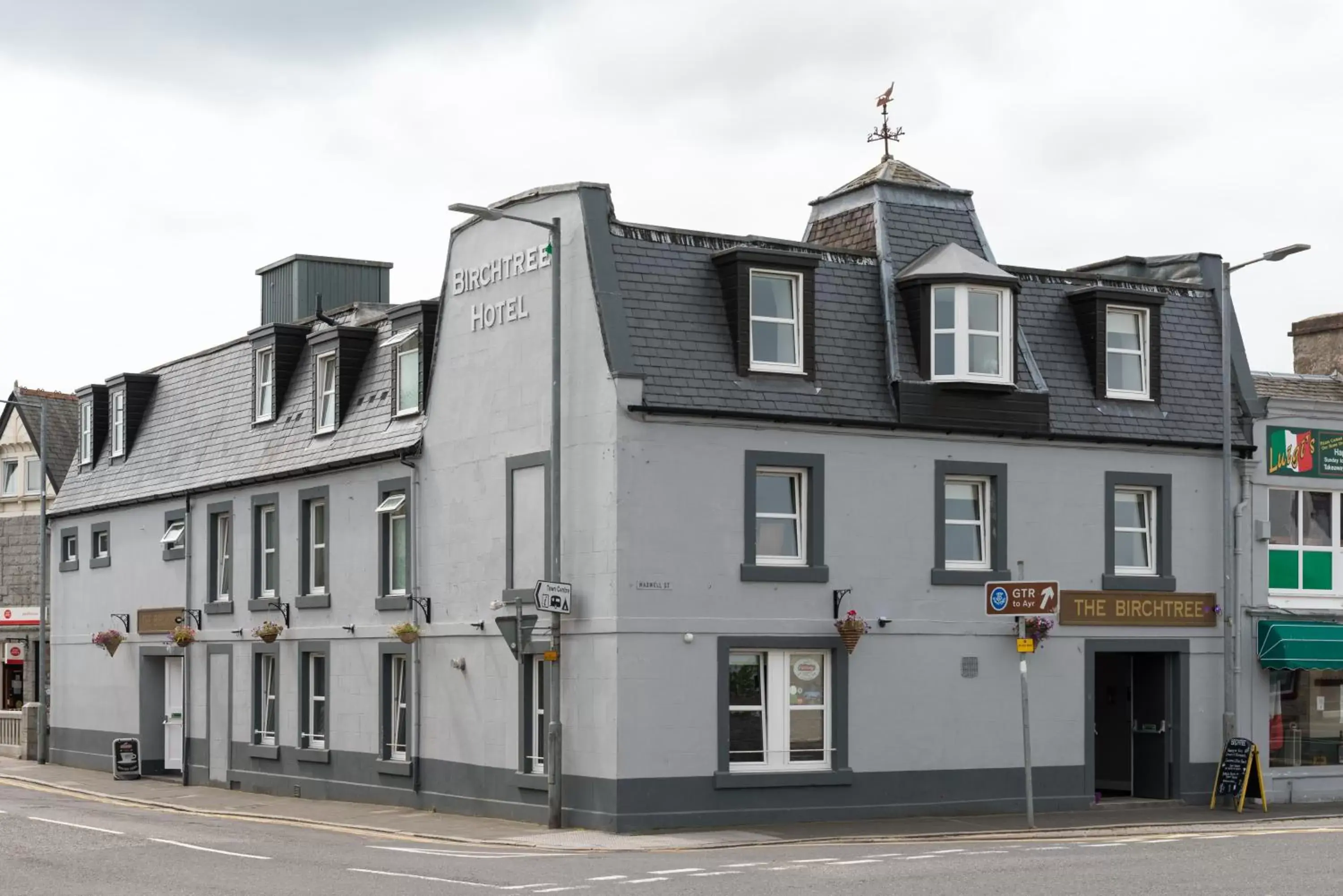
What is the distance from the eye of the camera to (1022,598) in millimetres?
23641

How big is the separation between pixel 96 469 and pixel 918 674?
928 inches

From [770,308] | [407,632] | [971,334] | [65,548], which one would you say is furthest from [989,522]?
[65,548]

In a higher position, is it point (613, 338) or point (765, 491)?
point (613, 338)

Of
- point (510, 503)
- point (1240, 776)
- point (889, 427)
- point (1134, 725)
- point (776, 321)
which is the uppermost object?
point (776, 321)

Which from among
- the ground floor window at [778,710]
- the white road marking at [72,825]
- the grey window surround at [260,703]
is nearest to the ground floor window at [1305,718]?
the ground floor window at [778,710]

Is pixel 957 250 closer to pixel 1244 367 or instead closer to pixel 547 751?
pixel 1244 367

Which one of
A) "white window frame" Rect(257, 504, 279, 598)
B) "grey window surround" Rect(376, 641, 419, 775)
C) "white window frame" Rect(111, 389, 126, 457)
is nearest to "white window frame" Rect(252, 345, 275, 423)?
"white window frame" Rect(257, 504, 279, 598)

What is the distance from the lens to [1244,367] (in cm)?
2986

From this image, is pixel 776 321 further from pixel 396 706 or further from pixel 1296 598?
pixel 1296 598

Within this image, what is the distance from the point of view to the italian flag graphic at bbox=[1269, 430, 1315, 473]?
2959cm

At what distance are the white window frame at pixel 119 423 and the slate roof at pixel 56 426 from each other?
10429 millimetres

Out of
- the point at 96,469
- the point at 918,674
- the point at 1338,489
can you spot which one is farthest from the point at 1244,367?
the point at 96,469

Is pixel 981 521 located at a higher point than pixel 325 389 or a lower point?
lower

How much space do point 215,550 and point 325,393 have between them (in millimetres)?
5138
